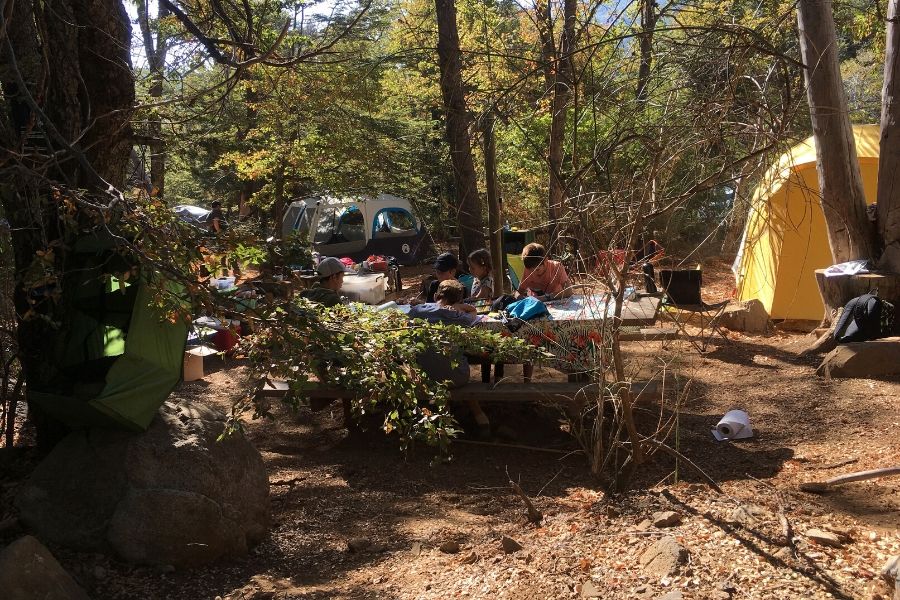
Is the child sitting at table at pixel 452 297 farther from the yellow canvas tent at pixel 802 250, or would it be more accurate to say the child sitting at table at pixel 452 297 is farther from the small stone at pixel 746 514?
the yellow canvas tent at pixel 802 250

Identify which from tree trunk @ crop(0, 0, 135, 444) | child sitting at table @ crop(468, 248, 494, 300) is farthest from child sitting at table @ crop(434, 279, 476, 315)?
tree trunk @ crop(0, 0, 135, 444)

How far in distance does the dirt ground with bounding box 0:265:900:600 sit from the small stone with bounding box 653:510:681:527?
7 cm

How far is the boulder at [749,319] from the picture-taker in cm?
1010

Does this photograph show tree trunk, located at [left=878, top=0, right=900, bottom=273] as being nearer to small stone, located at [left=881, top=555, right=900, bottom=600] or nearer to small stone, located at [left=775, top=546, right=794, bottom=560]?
small stone, located at [left=775, top=546, right=794, bottom=560]

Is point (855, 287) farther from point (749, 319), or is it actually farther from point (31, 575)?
point (31, 575)

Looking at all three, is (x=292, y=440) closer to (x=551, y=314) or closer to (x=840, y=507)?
(x=551, y=314)

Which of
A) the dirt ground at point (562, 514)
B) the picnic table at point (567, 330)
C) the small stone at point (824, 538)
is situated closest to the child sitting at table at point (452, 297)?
the picnic table at point (567, 330)

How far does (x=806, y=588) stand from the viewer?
331cm

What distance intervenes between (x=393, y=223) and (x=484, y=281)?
12805 mm

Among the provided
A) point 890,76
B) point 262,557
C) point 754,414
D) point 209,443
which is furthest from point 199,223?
point 890,76

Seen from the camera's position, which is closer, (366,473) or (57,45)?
(57,45)

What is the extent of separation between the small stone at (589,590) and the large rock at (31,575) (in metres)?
2.28

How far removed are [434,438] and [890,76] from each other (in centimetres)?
590

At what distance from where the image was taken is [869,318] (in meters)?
7.41
